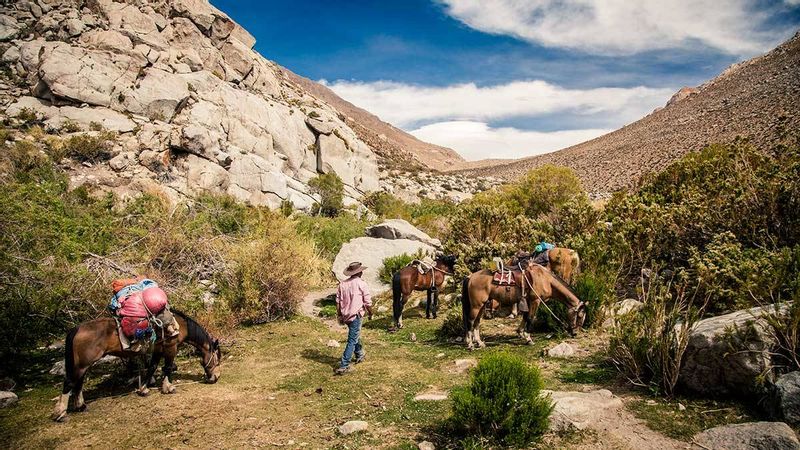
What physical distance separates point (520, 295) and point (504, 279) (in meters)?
0.46

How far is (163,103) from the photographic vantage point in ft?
98.8

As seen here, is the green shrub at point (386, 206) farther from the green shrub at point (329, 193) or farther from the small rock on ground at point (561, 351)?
the small rock on ground at point (561, 351)

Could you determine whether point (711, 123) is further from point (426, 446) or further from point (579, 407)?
point (426, 446)

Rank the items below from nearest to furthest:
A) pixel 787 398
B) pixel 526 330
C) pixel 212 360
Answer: pixel 787 398, pixel 212 360, pixel 526 330

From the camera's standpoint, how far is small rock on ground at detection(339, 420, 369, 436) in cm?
527

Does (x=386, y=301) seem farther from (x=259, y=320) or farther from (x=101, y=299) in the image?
(x=101, y=299)

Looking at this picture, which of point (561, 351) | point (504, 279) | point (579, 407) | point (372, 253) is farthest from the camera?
point (372, 253)

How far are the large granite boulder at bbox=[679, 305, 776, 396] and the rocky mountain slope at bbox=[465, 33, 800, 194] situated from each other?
71.9 ft

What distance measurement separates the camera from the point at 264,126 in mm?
35656

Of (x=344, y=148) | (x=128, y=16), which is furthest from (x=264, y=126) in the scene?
(x=128, y=16)

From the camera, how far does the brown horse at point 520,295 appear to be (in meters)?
8.18

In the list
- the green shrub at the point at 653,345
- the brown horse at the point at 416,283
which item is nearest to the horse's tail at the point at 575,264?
the brown horse at the point at 416,283

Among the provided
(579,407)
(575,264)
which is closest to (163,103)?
(575,264)

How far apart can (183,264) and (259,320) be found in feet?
7.98
